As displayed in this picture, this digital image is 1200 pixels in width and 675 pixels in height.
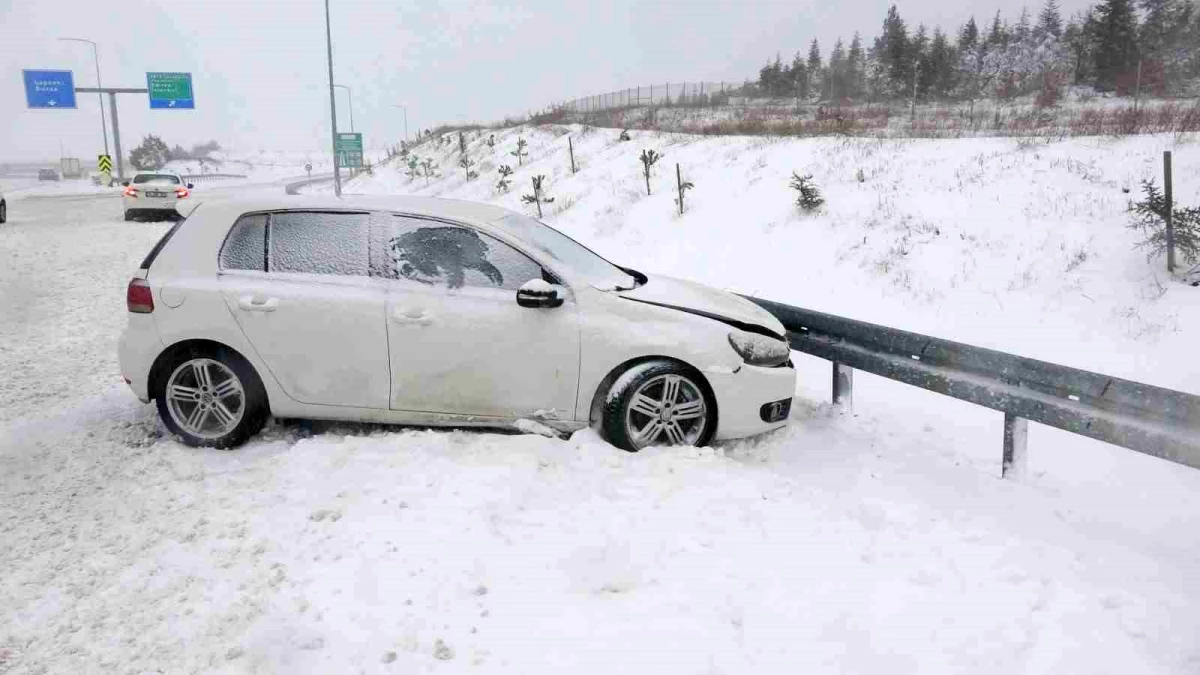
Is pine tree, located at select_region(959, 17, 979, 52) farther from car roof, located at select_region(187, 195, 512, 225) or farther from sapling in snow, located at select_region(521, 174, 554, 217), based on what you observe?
car roof, located at select_region(187, 195, 512, 225)

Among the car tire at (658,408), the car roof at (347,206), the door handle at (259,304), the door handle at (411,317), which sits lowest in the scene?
the car tire at (658,408)

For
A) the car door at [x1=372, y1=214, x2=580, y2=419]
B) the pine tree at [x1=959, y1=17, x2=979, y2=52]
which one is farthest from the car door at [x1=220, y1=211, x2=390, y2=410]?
the pine tree at [x1=959, y1=17, x2=979, y2=52]

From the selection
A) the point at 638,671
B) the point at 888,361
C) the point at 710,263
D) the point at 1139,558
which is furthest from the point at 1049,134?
the point at 638,671

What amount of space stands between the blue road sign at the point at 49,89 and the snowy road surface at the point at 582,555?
5237 centimetres

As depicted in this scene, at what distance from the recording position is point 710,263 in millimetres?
13406

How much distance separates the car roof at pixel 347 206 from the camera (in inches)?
197

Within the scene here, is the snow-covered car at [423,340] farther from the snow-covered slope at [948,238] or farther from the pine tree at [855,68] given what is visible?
the pine tree at [855,68]

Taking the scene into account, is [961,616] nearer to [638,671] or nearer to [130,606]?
[638,671]

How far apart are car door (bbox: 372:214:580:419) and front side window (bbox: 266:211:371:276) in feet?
0.71

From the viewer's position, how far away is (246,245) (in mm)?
4945

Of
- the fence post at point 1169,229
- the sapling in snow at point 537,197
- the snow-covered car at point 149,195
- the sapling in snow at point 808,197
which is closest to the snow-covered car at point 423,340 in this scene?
the fence post at point 1169,229

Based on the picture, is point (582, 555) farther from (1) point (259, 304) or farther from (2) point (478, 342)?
(1) point (259, 304)

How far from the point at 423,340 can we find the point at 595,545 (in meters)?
1.83

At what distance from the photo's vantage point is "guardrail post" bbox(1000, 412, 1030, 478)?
4.55m
